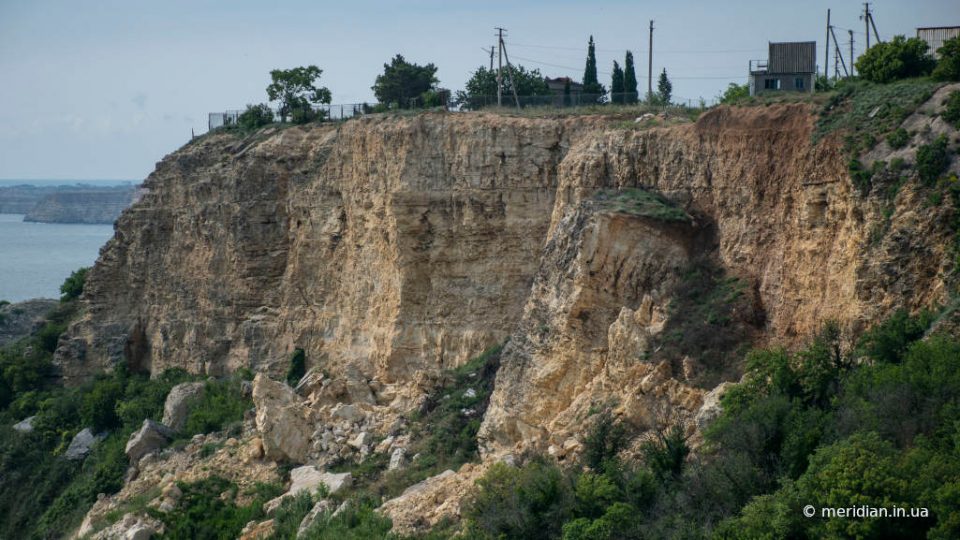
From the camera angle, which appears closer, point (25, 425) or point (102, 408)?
point (102, 408)

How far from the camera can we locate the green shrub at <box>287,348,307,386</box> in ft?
112

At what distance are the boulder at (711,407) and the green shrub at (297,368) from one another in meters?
15.8

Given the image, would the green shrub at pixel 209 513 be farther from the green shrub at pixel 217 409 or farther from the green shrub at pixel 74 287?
the green shrub at pixel 74 287

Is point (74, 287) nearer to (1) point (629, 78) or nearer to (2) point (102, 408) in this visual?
(2) point (102, 408)

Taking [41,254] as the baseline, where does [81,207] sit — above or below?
above

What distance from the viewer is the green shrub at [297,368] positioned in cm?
3416

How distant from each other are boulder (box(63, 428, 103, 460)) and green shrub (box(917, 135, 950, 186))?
26.3 m

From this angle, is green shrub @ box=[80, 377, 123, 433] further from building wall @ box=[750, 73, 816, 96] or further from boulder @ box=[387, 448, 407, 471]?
building wall @ box=[750, 73, 816, 96]

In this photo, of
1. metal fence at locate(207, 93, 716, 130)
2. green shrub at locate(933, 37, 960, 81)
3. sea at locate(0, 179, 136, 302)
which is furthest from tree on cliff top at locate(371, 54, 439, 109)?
sea at locate(0, 179, 136, 302)

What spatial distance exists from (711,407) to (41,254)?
3849 inches

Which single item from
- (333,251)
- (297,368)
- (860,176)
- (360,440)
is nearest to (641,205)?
(860,176)

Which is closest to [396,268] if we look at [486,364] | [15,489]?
[486,364]

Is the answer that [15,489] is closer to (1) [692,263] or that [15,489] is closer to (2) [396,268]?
(2) [396,268]

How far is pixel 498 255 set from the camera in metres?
29.6
